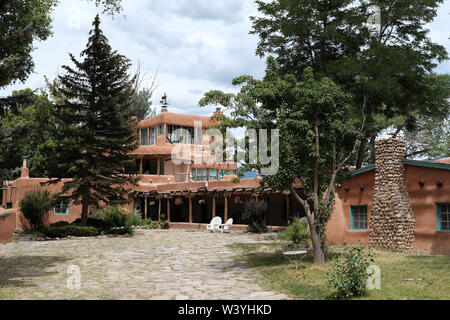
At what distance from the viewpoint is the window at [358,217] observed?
680 inches

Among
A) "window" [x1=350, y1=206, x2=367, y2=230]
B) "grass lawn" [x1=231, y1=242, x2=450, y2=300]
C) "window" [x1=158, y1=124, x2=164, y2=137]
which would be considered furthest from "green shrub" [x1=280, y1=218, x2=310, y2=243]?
"window" [x1=158, y1=124, x2=164, y2=137]

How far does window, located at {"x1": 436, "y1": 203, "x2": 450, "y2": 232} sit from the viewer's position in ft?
48.3

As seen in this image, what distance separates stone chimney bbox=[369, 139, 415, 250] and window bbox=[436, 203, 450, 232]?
0.88m

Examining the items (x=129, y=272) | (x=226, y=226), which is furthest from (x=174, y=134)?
(x=129, y=272)

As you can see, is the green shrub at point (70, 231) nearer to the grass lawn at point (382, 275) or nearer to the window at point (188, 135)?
the grass lawn at point (382, 275)

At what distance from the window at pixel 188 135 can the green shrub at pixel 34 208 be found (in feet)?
47.7

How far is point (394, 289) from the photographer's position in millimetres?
8656

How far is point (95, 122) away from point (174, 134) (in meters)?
14.3

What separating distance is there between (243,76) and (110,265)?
6780 mm

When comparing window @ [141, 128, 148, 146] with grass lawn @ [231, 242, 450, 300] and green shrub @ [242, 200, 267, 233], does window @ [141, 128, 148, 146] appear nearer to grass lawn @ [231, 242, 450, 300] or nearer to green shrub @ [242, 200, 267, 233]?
green shrub @ [242, 200, 267, 233]

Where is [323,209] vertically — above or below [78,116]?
below

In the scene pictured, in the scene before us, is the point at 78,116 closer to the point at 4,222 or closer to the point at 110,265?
the point at 4,222
